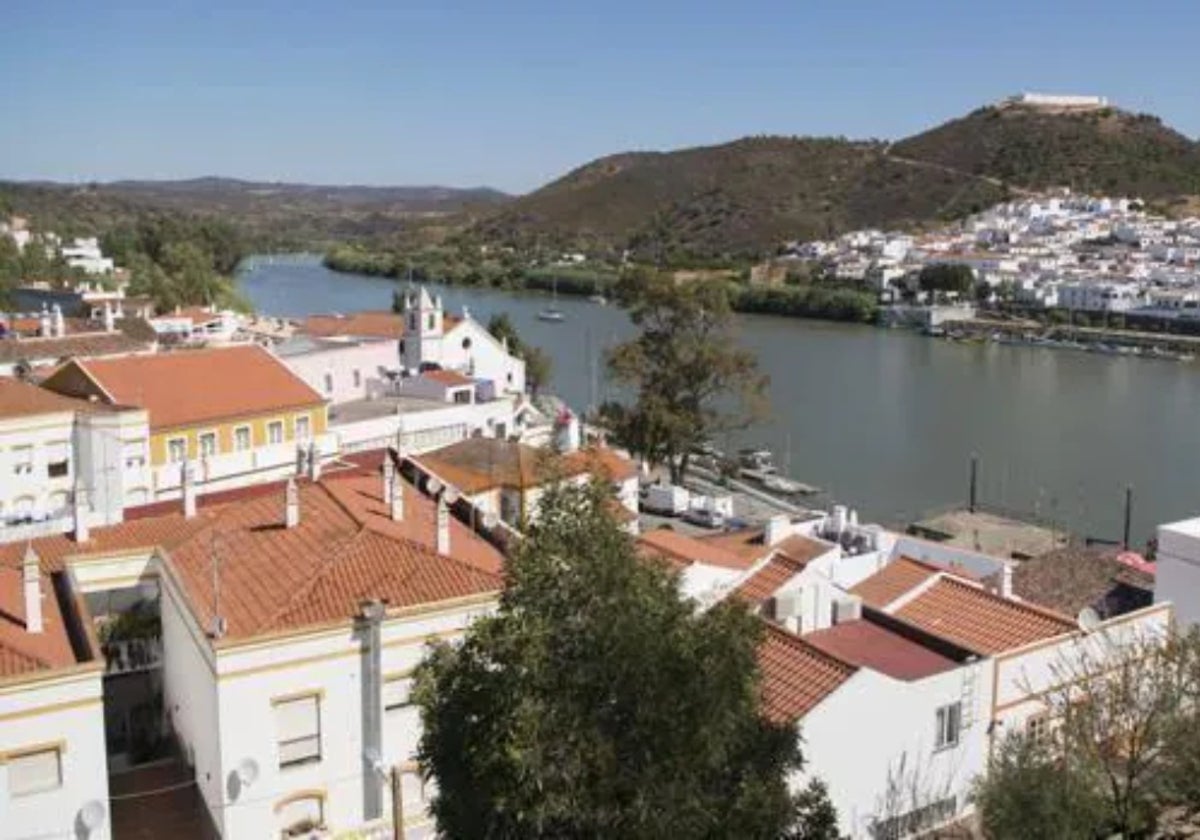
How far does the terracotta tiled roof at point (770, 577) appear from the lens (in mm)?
10516

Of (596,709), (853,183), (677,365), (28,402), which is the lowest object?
(677,365)

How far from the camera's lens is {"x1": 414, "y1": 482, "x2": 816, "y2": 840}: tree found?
5.13 m

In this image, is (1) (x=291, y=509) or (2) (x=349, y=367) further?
(2) (x=349, y=367)

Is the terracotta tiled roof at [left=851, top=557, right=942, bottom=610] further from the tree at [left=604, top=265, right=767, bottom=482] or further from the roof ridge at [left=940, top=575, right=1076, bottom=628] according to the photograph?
the tree at [left=604, top=265, right=767, bottom=482]

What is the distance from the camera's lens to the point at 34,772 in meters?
7.90

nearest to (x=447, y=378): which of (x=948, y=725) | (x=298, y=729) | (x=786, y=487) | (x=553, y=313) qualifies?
(x=786, y=487)

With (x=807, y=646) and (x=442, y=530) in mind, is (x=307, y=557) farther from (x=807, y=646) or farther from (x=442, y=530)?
(x=807, y=646)

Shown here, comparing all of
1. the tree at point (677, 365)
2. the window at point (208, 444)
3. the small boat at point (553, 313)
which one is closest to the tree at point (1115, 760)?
the window at point (208, 444)

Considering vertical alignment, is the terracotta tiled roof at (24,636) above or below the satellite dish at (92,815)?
above

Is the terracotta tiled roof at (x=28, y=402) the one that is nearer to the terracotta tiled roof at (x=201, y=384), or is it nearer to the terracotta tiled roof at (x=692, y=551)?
the terracotta tiled roof at (x=201, y=384)

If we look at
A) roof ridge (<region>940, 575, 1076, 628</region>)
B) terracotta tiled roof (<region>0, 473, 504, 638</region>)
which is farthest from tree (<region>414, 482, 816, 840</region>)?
roof ridge (<region>940, 575, 1076, 628</region>)

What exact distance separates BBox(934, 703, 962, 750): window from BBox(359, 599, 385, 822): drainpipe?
3884 mm

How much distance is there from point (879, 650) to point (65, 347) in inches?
723

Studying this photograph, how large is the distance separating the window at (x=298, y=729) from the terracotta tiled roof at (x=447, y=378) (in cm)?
1515
